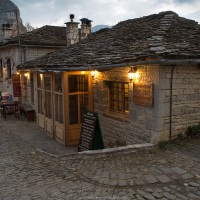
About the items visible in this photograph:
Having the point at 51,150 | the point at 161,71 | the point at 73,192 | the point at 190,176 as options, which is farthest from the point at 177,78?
the point at 51,150

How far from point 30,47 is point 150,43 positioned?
9.91 meters

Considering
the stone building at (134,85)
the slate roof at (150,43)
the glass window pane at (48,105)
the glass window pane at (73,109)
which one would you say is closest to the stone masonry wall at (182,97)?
the stone building at (134,85)

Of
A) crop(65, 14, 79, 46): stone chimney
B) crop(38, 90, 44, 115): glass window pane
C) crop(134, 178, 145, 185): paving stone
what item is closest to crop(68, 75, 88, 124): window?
crop(38, 90, 44, 115): glass window pane

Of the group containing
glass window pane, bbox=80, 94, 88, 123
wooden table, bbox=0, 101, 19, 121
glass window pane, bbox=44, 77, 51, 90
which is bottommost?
wooden table, bbox=0, 101, 19, 121

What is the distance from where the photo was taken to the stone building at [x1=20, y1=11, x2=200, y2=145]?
6.83 meters

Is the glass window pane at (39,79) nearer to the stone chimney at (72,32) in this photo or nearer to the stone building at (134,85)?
the stone building at (134,85)

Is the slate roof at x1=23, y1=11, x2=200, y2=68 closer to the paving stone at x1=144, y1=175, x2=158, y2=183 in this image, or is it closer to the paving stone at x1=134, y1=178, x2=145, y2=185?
the paving stone at x1=144, y1=175, x2=158, y2=183

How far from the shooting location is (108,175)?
17.8 ft

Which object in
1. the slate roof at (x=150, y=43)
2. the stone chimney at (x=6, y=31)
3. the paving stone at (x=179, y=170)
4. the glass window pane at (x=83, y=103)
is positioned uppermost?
the stone chimney at (x=6, y=31)

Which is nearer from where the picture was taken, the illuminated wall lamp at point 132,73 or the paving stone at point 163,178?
the paving stone at point 163,178

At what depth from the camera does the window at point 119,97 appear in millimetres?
8384

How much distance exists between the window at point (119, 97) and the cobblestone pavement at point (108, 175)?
221 centimetres

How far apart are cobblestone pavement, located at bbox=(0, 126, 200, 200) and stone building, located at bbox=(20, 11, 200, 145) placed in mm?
1027

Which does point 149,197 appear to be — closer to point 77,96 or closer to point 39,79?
point 77,96
